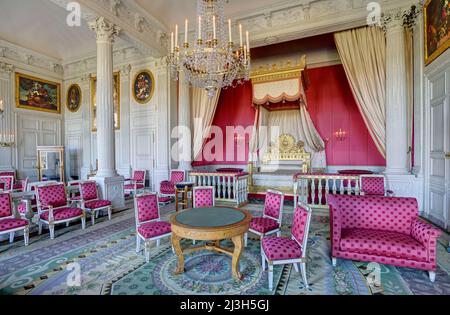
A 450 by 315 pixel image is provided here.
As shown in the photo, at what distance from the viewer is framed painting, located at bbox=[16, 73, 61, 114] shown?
8508 mm

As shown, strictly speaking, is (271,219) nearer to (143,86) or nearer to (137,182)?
(137,182)

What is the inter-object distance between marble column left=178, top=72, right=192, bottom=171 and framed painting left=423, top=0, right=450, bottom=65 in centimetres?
584

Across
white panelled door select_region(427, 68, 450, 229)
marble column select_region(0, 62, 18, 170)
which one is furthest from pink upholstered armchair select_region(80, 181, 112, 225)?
white panelled door select_region(427, 68, 450, 229)

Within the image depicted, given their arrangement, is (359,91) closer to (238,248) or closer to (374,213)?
(374,213)

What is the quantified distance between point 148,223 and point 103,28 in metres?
4.66

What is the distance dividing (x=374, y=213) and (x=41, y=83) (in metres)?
11.5

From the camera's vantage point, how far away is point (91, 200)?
499cm

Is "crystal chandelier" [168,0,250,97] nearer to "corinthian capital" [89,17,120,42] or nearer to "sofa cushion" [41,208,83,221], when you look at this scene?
"corinthian capital" [89,17,120,42]

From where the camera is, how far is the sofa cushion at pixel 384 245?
8.59ft

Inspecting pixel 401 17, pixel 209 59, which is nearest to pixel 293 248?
pixel 209 59

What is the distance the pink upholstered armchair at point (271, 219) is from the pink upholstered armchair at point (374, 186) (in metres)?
2.58

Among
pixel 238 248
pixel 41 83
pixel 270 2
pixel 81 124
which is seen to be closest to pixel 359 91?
pixel 270 2

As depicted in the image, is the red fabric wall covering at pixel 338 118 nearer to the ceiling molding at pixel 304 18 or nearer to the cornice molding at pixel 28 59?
the ceiling molding at pixel 304 18

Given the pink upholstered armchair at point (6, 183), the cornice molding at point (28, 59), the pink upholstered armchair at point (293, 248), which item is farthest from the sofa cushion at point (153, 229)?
the cornice molding at point (28, 59)
